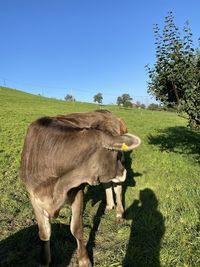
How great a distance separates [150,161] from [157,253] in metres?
7.00

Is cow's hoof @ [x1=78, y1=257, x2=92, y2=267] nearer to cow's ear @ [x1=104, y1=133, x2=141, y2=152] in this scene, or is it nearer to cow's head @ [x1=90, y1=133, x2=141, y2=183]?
cow's head @ [x1=90, y1=133, x2=141, y2=183]

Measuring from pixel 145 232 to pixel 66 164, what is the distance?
8.53 ft

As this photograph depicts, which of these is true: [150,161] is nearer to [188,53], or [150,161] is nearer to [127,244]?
[188,53]

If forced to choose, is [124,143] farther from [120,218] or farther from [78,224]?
[120,218]

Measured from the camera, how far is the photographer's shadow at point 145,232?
225 inches

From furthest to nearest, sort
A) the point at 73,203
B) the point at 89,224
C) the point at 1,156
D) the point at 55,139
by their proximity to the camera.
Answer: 1. the point at 1,156
2. the point at 89,224
3. the point at 73,203
4. the point at 55,139

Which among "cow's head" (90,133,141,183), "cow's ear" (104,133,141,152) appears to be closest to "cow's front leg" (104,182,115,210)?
"cow's head" (90,133,141,183)

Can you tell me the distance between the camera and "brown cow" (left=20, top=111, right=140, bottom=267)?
4852 mm

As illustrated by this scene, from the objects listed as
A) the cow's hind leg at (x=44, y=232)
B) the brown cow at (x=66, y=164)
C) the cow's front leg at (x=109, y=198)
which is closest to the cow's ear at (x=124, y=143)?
the brown cow at (x=66, y=164)

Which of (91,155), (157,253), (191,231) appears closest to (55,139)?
(91,155)

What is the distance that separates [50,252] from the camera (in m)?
5.99

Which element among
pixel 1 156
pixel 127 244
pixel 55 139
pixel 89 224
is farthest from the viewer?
pixel 1 156

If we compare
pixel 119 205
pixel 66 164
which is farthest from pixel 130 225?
pixel 66 164

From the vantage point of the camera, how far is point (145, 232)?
677cm
